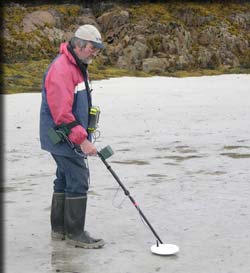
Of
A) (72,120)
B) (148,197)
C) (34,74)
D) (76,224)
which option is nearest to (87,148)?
(72,120)

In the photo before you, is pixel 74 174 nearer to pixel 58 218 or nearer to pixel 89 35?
pixel 58 218

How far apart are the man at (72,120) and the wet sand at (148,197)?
0.30 meters

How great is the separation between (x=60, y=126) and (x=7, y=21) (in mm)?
36673

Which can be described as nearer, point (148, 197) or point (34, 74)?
point (148, 197)

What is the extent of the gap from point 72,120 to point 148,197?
2.35m

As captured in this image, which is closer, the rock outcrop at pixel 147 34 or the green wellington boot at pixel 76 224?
the green wellington boot at pixel 76 224

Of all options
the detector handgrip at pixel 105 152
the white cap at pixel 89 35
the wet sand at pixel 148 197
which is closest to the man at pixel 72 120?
the white cap at pixel 89 35

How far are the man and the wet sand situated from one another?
297 millimetres

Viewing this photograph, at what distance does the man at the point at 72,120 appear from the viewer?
5211 millimetres

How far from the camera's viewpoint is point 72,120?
5.23 metres

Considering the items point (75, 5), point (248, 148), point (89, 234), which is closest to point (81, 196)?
point (89, 234)

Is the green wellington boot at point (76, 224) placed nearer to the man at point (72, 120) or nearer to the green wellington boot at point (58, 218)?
the man at point (72, 120)

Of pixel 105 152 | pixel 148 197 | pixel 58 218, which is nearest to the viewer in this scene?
pixel 105 152

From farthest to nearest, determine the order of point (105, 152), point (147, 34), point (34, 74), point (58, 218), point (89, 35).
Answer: point (147, 34) < point (34, 74) < point (58, 218) < point (105, 152) < point (89, 35)
